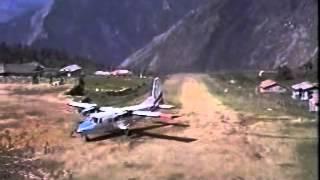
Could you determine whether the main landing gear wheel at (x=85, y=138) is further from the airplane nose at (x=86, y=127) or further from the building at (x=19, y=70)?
the building at (x=19, y=70)

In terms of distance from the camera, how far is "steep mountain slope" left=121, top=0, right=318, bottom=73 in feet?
452

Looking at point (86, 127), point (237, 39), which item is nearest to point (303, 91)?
point (86, 127)

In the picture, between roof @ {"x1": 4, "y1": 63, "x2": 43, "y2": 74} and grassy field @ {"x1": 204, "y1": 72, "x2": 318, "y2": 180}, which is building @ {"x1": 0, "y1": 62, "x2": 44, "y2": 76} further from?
grassy field @ {"x1": 204, "y1": 72, "x2": 318, "y2": 180}

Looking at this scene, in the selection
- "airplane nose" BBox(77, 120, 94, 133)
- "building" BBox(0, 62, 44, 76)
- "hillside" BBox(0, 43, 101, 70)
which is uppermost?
"hillside" BBox(0, 43, 101, 70)

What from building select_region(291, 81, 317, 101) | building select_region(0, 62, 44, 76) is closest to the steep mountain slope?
building select_region(0, 62, 44, 76)

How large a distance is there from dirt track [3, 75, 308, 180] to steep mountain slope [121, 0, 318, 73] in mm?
95102

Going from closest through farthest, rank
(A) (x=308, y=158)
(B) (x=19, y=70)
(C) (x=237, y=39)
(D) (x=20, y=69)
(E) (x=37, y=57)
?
(A) (x=308, y=158) → (B) (x=19, y=70) → (D) (x=20, y=69) → (E) (x=37, y=57) → (C) (x=237, y=39)

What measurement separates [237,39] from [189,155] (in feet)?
433

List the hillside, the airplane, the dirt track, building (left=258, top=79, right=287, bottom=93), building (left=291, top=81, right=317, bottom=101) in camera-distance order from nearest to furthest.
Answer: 1. the dirt track
2. the airplane
3. building (left=291, top=81, right=317, bottom=101)
4. building (left=258, top=79, right=287, bottom=93)
5. the hillside

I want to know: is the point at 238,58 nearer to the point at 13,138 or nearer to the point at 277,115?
the point at 277,115

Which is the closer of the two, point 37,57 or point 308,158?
point 308,158

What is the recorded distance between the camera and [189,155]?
27.6 m

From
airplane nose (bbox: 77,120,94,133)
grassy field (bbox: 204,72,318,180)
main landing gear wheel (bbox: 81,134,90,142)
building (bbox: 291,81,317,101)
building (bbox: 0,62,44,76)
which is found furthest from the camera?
building (bbox: 0,62,44,76)

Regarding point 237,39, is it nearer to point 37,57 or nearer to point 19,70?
point 37,57
